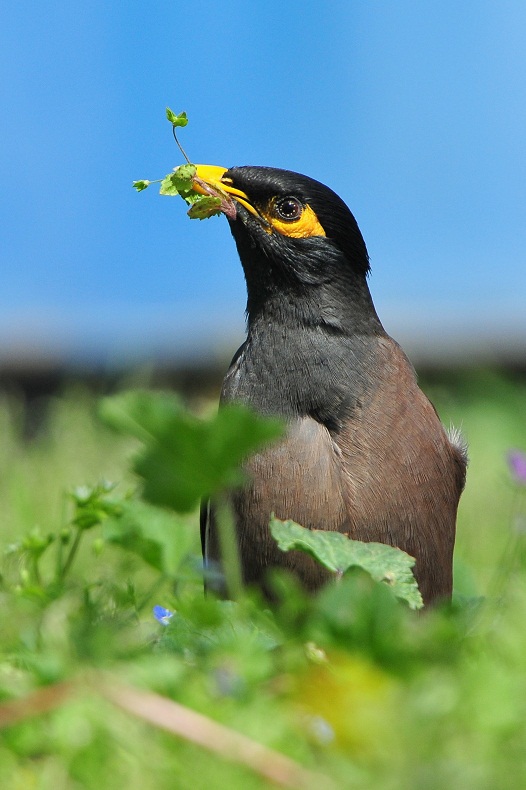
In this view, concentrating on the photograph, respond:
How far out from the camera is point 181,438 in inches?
64.6

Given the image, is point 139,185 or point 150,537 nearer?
point 150,537

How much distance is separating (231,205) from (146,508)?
3.48 feet

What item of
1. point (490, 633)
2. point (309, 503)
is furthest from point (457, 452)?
point (490, 633)

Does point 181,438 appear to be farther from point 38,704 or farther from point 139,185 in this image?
point 139,185

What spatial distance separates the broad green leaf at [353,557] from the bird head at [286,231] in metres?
1.30

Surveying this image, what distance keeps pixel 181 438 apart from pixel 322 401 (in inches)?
54.0

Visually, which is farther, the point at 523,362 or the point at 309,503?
the point at 523,362

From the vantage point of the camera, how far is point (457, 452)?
3.24 metres

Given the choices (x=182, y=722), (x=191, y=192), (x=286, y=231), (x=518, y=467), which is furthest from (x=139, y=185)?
(x=182, y=722)

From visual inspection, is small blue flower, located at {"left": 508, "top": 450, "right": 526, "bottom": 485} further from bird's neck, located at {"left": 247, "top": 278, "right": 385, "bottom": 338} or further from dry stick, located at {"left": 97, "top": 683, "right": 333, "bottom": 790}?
dry stick, located at {"left": 97, "top": 683, "right": 333, "bottom": 790}

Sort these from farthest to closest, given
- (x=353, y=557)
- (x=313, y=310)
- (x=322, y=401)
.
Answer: (x=313, y=310) → (x=322, y=401) → (x=353, y=557)

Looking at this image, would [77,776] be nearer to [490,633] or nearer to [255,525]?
[490,633]

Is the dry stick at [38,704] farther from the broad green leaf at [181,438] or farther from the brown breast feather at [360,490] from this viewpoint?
the brown breast feather at [360,490]

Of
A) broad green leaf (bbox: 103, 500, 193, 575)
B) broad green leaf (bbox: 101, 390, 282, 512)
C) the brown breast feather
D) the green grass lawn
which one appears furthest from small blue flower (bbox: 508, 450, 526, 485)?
broad green leaf (bbox: 101, 390, 282, 512)
